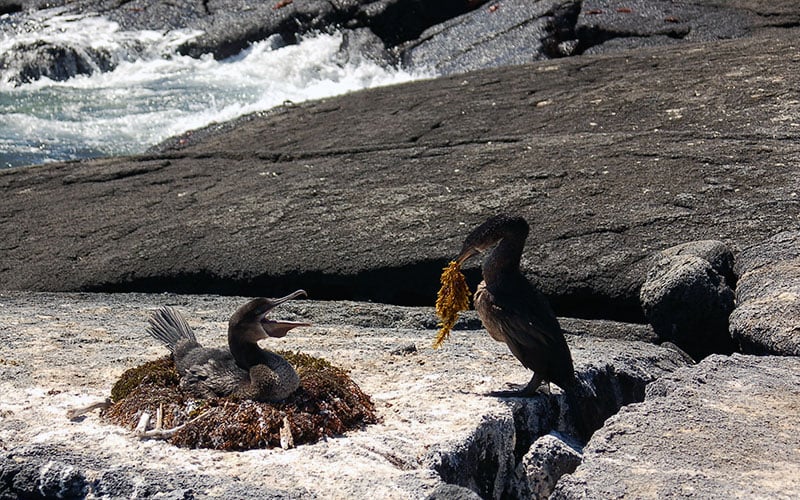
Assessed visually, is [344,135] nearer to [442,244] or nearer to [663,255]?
[442,244]


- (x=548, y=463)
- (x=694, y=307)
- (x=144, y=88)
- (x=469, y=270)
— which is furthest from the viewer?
(x=144, y=88)

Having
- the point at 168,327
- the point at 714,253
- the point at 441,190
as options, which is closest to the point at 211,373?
the point at 168,327

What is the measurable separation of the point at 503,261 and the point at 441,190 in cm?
297

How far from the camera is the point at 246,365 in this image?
421 centimetres

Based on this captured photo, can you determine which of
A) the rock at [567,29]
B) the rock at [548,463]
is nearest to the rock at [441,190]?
the rock at [548,463]

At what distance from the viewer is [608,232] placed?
259 inches

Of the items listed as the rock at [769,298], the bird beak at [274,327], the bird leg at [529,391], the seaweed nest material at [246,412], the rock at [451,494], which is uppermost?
the bird beak at [274,327]

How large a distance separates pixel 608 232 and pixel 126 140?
8.36m

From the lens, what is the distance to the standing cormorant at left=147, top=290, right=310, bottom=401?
4.10 metres

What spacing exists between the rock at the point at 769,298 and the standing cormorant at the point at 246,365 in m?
2.24

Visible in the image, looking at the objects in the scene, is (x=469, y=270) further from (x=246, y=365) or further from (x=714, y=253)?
(x=246, y=365)

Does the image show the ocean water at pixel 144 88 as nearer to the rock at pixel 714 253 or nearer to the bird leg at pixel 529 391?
the rock at pixel 714 253

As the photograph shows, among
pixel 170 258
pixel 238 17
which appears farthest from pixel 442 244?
pixel 238 17

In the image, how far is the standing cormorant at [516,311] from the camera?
439 centimetres
